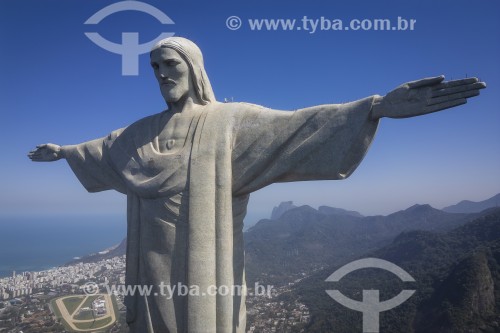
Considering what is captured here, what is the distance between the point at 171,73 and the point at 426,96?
3266mm

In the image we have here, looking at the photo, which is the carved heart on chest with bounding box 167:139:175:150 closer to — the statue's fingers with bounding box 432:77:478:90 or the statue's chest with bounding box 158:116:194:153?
the statue's chest with bounding box 158:116:194:153

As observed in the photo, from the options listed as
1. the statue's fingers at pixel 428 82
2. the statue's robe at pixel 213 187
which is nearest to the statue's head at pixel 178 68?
the statue's robe at pixel 213 187

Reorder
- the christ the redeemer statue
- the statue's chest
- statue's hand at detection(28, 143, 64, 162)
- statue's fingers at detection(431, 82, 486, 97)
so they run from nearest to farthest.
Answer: statue's fingers at detection(431, 82, 486, 97) < the christ the redeemer statue < the statue's chest < statue's hand at detection(28, 143, 64, 162)

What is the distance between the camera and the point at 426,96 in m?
4.09

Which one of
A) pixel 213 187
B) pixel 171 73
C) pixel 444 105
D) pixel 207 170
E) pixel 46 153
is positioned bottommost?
pixel 213 187

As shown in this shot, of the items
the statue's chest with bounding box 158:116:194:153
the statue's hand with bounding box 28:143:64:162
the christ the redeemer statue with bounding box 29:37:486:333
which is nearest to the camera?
the christ the redeemer statue with bounding box 29:37:486:333

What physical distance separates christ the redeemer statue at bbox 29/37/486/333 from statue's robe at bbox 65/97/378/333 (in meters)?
0.01

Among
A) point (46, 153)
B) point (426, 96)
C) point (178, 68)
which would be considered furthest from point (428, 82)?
point (46, 153)

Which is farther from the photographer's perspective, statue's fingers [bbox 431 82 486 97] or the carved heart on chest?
the carved heart on chest

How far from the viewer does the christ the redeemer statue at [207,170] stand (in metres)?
4.53

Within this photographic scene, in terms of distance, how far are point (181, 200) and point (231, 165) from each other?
0.78 m

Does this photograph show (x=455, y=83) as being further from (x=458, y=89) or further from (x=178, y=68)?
(x=178, y=68)

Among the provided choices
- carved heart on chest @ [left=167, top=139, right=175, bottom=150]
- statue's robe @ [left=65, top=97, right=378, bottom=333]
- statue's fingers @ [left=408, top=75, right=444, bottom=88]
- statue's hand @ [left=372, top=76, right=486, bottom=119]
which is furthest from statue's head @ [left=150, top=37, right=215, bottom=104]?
statue's fingers @ [left=408, top=75, right=444, bottom=88]

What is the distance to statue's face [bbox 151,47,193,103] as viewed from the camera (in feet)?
17.1
